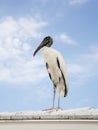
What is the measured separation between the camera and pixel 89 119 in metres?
4.86

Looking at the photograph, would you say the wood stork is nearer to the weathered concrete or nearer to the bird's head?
the bird's head

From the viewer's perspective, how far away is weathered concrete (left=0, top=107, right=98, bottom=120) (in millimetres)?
4922

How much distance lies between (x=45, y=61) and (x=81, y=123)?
360 centimetres

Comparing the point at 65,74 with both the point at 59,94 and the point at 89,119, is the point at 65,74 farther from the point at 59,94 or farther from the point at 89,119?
the point at 89,119

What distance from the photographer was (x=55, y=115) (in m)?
5.13

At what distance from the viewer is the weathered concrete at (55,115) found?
4.92 m
